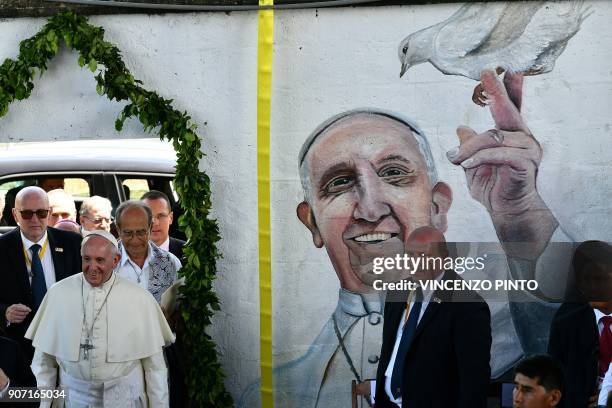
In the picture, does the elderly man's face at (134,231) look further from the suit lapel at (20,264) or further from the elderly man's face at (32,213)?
the suit lapel at (20,264)

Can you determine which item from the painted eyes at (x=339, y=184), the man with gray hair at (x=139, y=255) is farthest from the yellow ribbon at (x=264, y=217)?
the man with gray hair at (x=139, y=255)

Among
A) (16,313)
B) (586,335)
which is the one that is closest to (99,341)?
(16,313)

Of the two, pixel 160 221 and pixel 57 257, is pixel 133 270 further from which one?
pixel 160 221

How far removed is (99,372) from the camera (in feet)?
23.5

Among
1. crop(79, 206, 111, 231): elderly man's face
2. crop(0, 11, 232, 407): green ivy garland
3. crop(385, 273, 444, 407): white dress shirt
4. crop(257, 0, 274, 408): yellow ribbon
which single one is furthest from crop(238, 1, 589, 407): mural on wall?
crop(79, 206, 111, 231): elderly man's face

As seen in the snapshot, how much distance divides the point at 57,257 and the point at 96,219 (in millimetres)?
1280

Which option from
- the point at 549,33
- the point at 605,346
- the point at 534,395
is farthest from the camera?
the point at 549,33

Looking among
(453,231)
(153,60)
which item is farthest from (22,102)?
(453,231)

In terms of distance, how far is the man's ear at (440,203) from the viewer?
25.3ft

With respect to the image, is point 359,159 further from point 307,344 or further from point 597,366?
point 597,366

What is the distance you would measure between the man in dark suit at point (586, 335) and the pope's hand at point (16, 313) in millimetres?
3212

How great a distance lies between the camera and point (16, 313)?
25.7 feet

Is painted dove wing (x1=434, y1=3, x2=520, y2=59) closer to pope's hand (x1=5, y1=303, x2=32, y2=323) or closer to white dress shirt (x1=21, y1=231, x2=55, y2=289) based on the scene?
white dress shirt (x1=21, y1=231, x2=55, y2=289)

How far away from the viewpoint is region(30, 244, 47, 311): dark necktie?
8086mm
